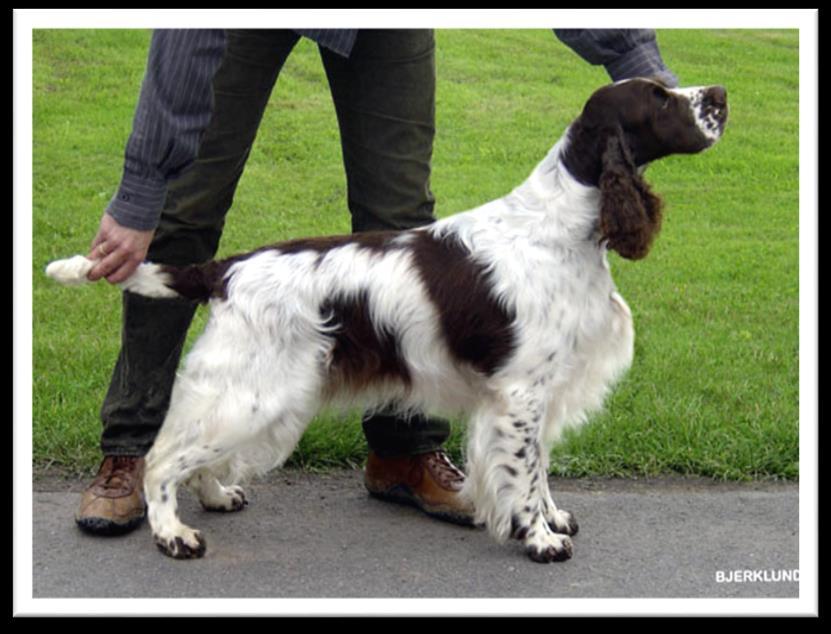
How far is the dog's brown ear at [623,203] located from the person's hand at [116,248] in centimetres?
149

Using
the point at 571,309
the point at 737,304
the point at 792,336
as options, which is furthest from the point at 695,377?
the point at 571,309

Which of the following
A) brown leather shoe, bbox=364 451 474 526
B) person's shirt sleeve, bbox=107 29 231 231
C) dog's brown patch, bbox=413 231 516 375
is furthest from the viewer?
brown leather shoe, bbox=364 451 474 526

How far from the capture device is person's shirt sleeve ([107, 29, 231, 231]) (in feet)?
12.8

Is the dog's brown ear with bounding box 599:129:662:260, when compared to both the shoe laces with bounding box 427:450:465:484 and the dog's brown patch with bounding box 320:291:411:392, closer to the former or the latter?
the dog's brown patch with bounding box 320:291:411:392

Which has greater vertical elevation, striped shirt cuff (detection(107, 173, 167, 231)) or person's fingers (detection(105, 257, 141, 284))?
striped shirt cuff (detection(107, 173, 167, 231))

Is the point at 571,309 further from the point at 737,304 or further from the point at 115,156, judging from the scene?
the point at 115,156

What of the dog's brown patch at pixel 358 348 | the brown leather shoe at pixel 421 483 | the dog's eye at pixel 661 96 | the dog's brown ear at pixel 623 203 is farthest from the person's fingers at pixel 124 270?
the dog's eye at pixel 661 96

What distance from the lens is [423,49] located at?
14.8 feet

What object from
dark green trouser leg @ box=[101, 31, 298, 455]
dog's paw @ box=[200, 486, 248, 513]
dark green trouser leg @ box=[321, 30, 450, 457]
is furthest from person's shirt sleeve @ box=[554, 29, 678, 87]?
dog's paw @ box=[200, 486, 248, 513]

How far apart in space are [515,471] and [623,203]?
97cm

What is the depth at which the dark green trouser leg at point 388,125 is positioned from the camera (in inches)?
174

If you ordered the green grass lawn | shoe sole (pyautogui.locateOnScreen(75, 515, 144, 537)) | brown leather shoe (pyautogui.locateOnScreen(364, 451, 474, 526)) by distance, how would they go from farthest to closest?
the green grass lawn
brown leather shoe (pyautogui.locateOnScreen(364, 451, 474, 526))
shoe sole (pyautogui.locateOnScreen(75, 515, 144, 537))

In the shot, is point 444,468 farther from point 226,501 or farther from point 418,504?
point 226,501

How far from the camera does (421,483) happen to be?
4621 mm
